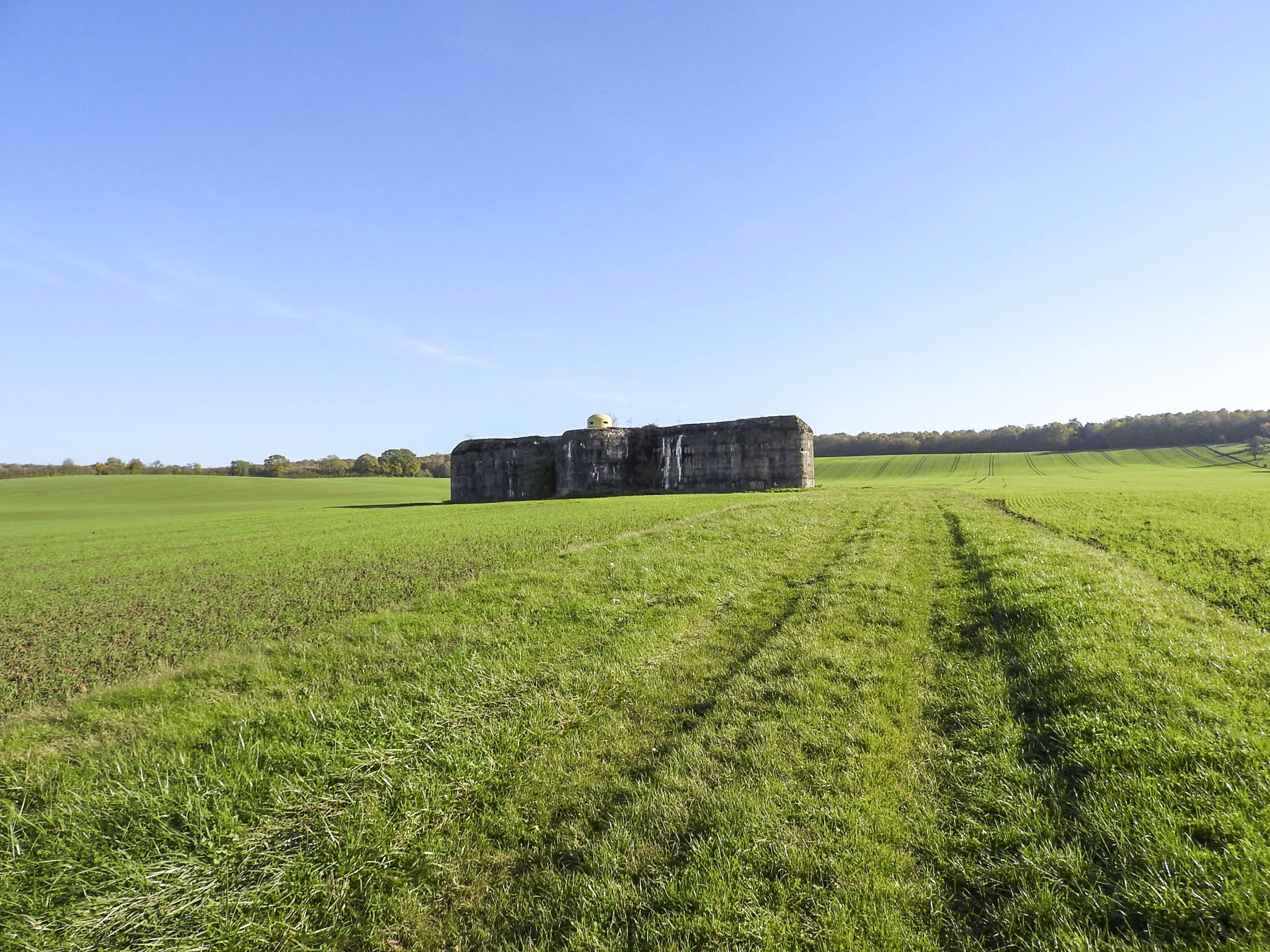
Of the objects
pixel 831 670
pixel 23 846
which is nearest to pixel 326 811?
pixel 23 846

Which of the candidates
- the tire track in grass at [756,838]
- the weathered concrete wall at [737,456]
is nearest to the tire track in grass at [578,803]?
the tire track in grass at [756,838]

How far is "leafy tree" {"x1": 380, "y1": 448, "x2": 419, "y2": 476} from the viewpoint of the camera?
9681 cm

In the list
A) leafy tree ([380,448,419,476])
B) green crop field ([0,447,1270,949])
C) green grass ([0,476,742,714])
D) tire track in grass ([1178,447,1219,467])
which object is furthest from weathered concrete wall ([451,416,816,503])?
tire track in grass ([1178,447,1219,467])

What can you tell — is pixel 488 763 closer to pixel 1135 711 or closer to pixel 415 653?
pixel 415 653

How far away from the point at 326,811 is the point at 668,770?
2.57m

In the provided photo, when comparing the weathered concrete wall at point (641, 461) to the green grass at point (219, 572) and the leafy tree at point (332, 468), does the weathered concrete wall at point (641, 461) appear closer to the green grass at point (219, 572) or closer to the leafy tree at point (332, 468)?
the green grass at point (219, 572)

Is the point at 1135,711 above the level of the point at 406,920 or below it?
above

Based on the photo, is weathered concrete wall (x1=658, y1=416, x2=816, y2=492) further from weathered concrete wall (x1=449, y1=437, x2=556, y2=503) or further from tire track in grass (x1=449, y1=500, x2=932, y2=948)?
tire track in grass (x1=449, y1=500, x2=932, y2=948)

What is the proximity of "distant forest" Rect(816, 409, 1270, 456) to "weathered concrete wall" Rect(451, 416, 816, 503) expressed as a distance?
7832cm

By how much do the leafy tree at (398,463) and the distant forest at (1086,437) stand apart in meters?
81.9

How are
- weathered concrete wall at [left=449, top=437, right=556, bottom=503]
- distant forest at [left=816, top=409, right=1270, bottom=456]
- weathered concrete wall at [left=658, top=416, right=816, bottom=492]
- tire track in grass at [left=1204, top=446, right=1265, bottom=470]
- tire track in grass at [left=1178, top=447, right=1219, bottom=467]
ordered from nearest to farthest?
weathered concrete wall at [left=658, top=416, right=816, bottom=492] < weathered concrete wall at [left=449, top=437, right=556, bottom=503] < tire track in grass at [left=1204, top=446, right=1265, bottom=470] < tire track in grass at [left=1178, top=447, right=1219, bottom=467] < distant forest at [left=816, top=409, right=1270, bottom=456]

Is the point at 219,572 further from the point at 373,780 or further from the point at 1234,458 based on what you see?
the point at 1234,458

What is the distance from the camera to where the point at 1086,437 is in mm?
98812

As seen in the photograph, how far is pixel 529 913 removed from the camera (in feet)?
10.7
